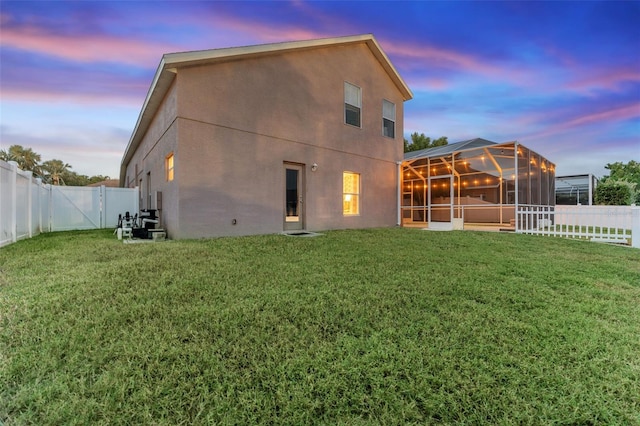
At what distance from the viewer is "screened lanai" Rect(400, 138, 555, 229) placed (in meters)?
11.1

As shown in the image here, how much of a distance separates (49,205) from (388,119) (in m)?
14.7

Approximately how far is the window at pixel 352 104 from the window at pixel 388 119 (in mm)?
1668

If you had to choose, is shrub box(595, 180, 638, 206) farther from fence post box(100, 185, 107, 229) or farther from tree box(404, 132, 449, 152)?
fence post box(100, 185, 107, 229)

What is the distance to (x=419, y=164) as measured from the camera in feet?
42.5

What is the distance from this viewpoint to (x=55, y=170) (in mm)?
33688

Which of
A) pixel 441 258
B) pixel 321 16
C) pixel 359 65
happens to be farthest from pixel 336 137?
pixel 441 258

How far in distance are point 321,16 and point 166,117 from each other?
6483 millimetres

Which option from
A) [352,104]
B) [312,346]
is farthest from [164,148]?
[312,346]

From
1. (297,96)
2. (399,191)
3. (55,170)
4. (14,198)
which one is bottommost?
(14,198)

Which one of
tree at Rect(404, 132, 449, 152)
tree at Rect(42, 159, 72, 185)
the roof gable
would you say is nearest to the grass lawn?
the roof gable

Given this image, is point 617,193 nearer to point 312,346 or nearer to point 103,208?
point 312,346

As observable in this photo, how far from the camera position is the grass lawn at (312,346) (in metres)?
1.56

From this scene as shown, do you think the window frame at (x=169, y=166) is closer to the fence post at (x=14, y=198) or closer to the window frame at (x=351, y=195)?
the fence post at (x=14, y=198)

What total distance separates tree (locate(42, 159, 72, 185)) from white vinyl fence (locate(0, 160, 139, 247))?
29.8 meters
